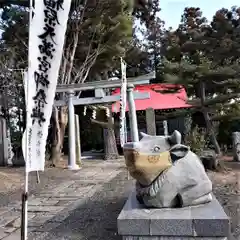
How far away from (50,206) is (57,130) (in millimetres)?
7531

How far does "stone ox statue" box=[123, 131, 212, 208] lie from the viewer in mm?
3357

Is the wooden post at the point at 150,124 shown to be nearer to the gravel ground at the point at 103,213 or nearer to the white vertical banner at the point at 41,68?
the gravel ground at the point at 103,213

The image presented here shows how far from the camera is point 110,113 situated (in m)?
15.2

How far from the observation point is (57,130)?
42.8 ft

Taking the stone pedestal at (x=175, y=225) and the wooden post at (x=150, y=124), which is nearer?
the stone pedestal at (x=175, y=225)

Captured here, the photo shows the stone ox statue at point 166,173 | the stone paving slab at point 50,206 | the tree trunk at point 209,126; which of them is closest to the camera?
the stone ox statue at point 166,173

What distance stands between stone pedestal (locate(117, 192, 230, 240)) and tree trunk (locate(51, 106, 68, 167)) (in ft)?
30.9

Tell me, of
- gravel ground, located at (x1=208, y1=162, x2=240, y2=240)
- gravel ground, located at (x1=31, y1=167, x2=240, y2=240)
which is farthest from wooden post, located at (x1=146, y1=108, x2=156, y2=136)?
gravel ground, located at (x1=31, y1=167, x2=240, y2=240)

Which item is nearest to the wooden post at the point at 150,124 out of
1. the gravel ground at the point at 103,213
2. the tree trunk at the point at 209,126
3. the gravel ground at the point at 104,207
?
the tree trunk at the point at 209,126

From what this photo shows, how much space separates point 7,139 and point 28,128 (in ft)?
34.8

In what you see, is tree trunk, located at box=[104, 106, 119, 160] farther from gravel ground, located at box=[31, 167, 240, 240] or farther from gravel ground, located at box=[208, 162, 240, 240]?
gravel ground, located at box=[31, 167, 240, 240]

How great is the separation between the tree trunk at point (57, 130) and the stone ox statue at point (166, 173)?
9297mm

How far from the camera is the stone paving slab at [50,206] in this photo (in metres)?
4.48

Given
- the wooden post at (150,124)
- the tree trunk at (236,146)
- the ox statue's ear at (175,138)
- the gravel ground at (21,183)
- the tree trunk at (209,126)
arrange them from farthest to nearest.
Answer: the wooden post at (150,124), the tree trunk at (236,146), the tree trunk at (209,126), the gravel ground at (21,183), the ox statue's ear at (175,138)
